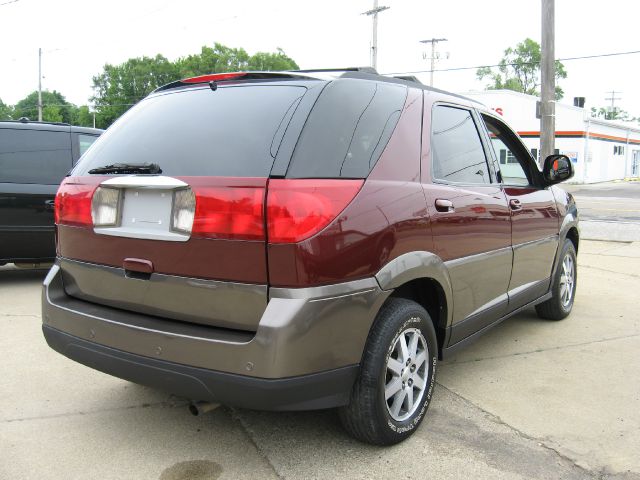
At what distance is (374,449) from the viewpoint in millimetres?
2848

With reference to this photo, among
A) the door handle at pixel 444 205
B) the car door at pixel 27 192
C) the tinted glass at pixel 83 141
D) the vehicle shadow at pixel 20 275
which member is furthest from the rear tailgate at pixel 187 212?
the vehicle shadow at pixel 20 275

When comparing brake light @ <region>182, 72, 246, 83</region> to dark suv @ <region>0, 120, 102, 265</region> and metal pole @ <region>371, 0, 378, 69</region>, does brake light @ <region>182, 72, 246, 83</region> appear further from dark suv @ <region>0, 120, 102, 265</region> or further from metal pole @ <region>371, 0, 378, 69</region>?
metal pole @ <region>371, 0, 378, 69</region>

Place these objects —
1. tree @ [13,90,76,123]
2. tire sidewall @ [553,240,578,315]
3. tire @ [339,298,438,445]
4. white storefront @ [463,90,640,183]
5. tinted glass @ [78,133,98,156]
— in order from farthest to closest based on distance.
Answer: tree @ [13,90,76,123] < white storefront @ [463,90,640,183] < tinted glass @ [78,133,98,156] < tire sidewall @ [553,240,578,315] < tire @ [339,298,438,445]

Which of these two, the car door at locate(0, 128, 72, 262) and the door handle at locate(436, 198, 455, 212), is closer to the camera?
the door handle at locate(436, 198, 455, 212)

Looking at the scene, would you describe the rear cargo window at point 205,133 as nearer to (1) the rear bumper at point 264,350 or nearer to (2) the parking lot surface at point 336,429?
(1) the rear bumper at point 264,350

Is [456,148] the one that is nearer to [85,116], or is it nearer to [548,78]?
[548,78]

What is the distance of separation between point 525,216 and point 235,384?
2.60 metres

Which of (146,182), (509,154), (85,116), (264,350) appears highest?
(85,116)

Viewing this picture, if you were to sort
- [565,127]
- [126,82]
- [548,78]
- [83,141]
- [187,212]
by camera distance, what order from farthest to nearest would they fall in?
1. [126,82]
2. [565,127]
3. [548,78]
4. [83,141]
5. [187,212]

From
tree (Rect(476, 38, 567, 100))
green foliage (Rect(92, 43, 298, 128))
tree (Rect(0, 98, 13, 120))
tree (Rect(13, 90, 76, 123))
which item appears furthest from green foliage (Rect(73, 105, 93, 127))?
tree (Rect(476, 38, 567, 100))

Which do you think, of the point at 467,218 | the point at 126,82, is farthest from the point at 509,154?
the point at 126,82

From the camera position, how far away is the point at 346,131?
2639 mm

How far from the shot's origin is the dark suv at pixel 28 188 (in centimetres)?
624

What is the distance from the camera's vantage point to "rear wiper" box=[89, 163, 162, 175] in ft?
8.76
